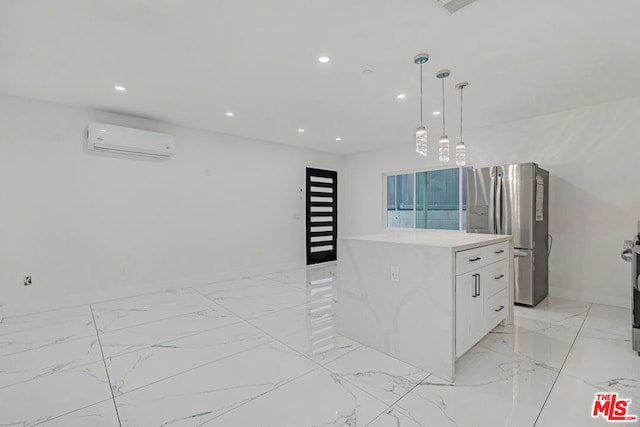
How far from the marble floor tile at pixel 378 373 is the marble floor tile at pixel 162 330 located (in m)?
1.38

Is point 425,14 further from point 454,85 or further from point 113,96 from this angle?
point 113,96

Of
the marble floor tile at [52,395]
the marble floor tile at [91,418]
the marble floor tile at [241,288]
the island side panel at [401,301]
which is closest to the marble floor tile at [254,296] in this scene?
the marble floor tile at [241,288]

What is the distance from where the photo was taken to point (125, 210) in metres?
4.15

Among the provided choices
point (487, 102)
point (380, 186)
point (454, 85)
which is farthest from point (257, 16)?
point (380, 186)

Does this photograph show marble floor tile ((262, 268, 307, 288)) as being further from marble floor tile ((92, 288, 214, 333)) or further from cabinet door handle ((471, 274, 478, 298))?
cabinet door handle ((471, 274, 478, 298))

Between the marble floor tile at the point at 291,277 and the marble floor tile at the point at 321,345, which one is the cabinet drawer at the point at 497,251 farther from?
the marble floor tile at the point at 291,277

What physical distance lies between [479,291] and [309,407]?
4.94 ft

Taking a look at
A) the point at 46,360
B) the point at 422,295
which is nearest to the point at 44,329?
the point at 46,360

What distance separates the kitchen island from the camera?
2.09 meters

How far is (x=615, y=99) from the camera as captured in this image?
11.7ft

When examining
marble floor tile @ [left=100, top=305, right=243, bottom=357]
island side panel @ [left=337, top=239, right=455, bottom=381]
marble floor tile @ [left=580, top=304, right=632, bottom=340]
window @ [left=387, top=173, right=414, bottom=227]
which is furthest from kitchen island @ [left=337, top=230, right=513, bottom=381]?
window @ [left=387, top=173, right=414, bottom=227]

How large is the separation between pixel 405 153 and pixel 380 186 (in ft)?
2.73

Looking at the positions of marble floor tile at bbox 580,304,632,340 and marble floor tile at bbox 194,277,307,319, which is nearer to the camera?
marble floor tile at bbox 580,304,632,340
